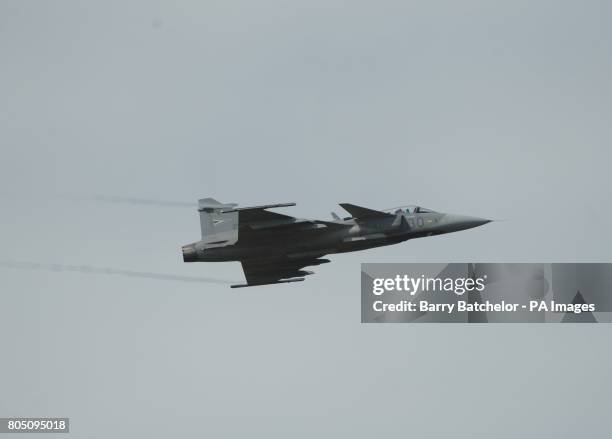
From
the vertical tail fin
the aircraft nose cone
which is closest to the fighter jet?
the aircraft nose cone

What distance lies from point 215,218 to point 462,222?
10439mm

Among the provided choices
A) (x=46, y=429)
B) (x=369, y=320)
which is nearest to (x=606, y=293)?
(x=369, y=320)

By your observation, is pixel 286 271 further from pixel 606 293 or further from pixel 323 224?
pixel 606 293

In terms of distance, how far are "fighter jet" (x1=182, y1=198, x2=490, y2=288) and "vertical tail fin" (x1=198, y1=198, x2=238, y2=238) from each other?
214 cm

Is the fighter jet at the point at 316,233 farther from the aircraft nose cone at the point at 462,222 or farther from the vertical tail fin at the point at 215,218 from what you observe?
the vertical tail fin at the point at 215,218

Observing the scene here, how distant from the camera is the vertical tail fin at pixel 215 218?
179 feet

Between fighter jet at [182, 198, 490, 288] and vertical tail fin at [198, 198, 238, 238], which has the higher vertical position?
vertical tail fin at [198, 198, 238, 238]

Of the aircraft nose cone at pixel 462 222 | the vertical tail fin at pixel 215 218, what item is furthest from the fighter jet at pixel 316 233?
the vertical tail fin at pixel 215 218

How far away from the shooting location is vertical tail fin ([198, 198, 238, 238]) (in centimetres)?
5444

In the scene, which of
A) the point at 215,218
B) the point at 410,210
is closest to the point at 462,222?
the point at 410,210

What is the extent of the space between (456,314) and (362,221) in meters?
6.04

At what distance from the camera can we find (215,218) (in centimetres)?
5484

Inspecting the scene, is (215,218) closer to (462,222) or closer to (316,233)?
(316,233)

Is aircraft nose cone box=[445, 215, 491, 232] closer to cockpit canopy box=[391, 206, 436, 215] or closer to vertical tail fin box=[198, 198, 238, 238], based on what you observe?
cockpit canopy box=[391, 206, 436, 215]
